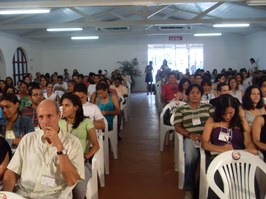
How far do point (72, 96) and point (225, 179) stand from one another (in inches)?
59.1

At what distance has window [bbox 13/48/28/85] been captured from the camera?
488 inches

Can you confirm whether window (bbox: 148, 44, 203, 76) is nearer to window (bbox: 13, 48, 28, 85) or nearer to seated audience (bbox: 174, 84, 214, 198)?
window (bbox: 13, 48, 28, 85)

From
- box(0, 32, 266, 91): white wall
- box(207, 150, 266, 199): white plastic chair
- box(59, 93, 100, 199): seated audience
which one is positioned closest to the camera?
box(207, 150, 266, 199): white plastic chair

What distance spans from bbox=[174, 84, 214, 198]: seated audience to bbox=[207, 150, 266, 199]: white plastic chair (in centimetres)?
83

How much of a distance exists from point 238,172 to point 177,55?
1447 cm

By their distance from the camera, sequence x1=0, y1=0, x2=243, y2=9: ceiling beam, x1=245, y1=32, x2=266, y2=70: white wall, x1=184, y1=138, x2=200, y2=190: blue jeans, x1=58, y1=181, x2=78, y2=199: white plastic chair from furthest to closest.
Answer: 1. x1=245, y1=32, x2=266, y2=70: white wall
2. x1=0, y1=0, x2=243, y2=9: ceiling beam
3. x1=184, y1=138, x2=200, y2=190: blue jeans
4. x1=58, y1=181, x2=78, y2=199: white plastic chair

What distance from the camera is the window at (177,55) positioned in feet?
53.9

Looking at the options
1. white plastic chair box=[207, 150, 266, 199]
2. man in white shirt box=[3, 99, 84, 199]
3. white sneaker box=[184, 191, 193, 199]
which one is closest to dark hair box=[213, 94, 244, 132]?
white plastic chair box=[207, 150, 266, 199]

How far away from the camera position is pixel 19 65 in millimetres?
12859

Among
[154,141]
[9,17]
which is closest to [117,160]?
[154,141]

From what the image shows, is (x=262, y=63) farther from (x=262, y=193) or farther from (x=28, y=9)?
(x=262, y=193)

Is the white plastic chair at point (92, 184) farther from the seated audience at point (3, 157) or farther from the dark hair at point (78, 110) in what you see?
the seated audience at point (3, 157)

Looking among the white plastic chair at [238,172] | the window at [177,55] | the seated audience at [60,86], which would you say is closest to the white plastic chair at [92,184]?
the white plastic chair at [238,172]

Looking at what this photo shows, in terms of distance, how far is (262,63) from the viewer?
13.3m
